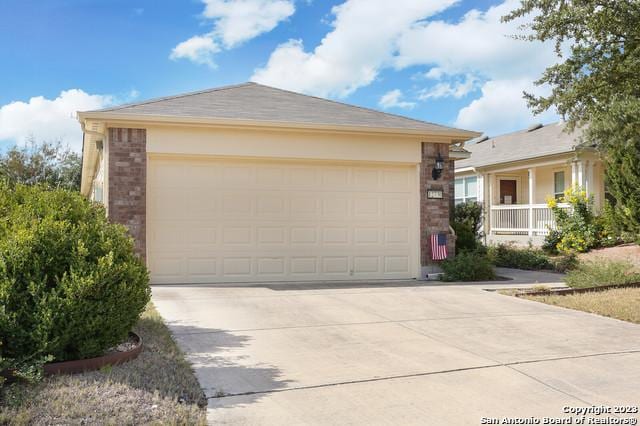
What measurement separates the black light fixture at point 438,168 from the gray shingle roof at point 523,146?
8.29 meters

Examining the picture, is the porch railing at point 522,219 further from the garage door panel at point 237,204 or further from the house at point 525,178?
the garage door panel at point 237,204

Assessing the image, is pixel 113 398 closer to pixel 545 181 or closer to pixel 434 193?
pixel 434 193

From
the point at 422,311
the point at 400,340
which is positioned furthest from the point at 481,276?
the point at 400,340

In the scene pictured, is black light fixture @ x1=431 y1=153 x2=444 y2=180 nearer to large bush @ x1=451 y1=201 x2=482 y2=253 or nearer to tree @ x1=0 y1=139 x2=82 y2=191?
large bush @ x1=451 y1=201 x2=482 y2=253

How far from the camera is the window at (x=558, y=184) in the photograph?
20.6m

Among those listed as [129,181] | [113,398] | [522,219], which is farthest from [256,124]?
[522,219]

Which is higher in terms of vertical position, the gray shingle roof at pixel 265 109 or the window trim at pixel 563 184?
the gray shingle roof at pixel 265 109

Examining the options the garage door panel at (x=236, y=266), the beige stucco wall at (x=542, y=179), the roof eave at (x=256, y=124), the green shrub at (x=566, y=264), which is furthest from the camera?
the beige stucco wall at (x=542, y=179)

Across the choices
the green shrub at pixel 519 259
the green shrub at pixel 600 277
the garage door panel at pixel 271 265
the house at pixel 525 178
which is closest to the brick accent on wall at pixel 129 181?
the garage door panel at pixel 271 265

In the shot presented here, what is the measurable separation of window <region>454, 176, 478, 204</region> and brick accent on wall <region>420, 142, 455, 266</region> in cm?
1214

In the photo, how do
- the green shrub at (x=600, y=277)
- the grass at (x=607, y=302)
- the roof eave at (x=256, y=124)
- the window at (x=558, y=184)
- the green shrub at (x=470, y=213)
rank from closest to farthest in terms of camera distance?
the grass at (x=607, y=302)
the roof eave at (x=256, y=124)
the green shrub at (x=600, y=277)
the green shrub at (x=470, y=213)
the window at (x=558, y=184)

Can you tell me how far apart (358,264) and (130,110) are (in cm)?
524

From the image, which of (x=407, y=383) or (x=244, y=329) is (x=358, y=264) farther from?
(x=407, y=383)

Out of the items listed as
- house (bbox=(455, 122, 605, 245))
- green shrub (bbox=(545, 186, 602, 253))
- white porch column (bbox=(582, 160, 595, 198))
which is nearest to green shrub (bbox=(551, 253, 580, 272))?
green shrub (bbox=(545, 186, 602, 253))
